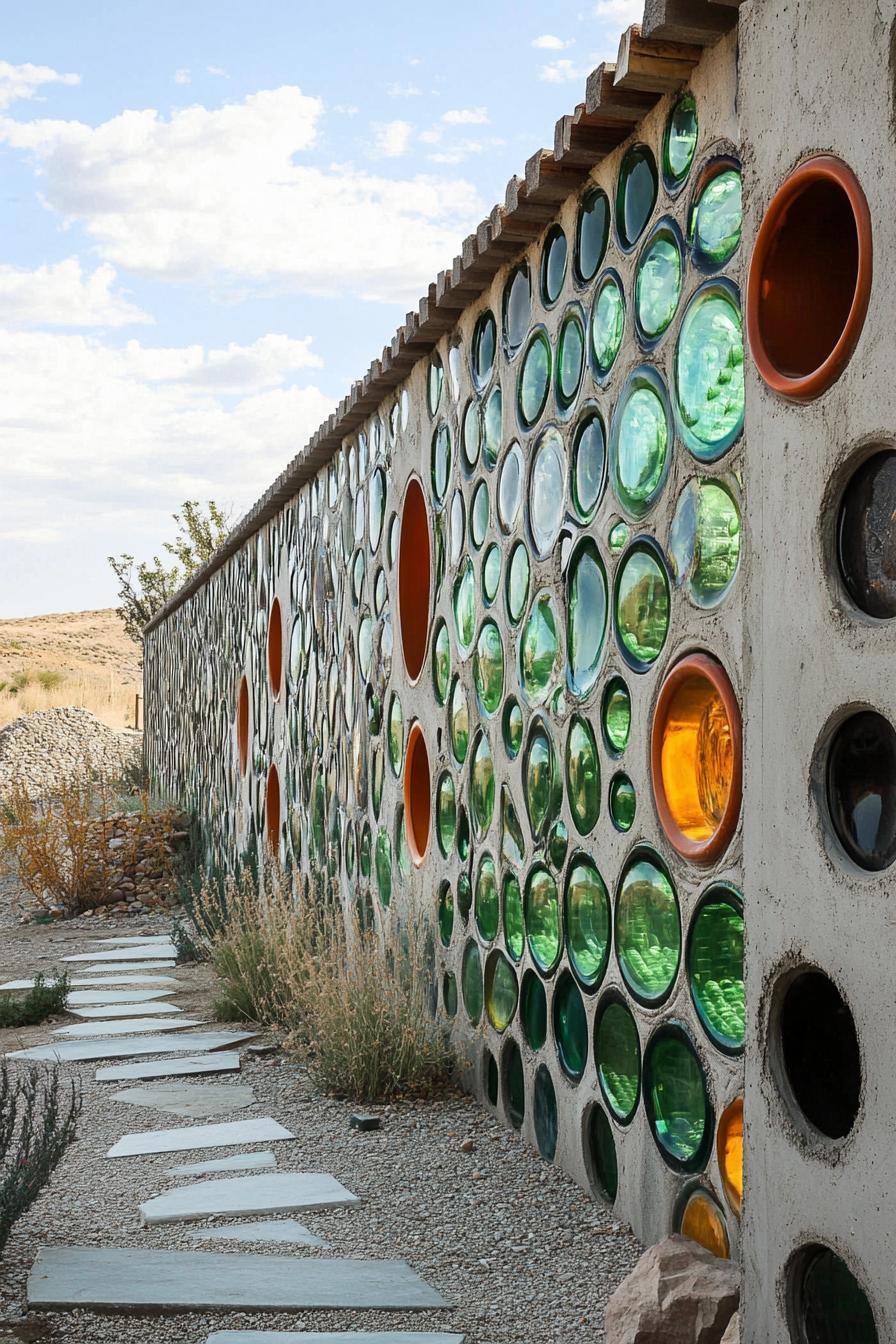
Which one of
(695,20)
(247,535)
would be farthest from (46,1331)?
(247,535)

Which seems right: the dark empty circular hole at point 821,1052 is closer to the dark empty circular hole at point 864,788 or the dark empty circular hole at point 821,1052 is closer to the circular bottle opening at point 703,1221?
the dark empty circular hole at point 864,788

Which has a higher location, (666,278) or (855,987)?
(666,278)

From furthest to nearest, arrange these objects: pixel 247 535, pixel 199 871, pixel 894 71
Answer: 1. pixel 199 871
2. pixel 247 535
3. pixel 894 71

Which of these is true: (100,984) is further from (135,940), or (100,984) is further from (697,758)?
(697,758)

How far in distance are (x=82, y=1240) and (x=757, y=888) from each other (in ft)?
7.56

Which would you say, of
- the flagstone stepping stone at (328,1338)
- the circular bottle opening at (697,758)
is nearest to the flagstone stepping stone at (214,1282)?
the flagstone stepping stone at (328,1338)

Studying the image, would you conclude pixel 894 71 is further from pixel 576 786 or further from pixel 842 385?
pixel 576 786

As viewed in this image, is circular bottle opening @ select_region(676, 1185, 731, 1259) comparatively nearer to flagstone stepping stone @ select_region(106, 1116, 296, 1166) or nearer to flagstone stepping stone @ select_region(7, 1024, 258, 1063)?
flagstone stepping stone @ select_region(106, 1116, 296, 1166)

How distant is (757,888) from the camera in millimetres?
2566

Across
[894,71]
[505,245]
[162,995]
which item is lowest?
[162,995]

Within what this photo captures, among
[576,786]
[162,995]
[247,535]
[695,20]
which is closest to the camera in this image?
[695,20]

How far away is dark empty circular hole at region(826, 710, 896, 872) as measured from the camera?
7.51 ft

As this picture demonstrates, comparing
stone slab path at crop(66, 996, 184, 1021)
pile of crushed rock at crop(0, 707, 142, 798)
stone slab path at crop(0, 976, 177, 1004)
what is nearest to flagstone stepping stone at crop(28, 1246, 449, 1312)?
stone slab path at crop(66, 996, 184, 1021)

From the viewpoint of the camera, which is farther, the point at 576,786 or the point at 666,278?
the point at 576,786
